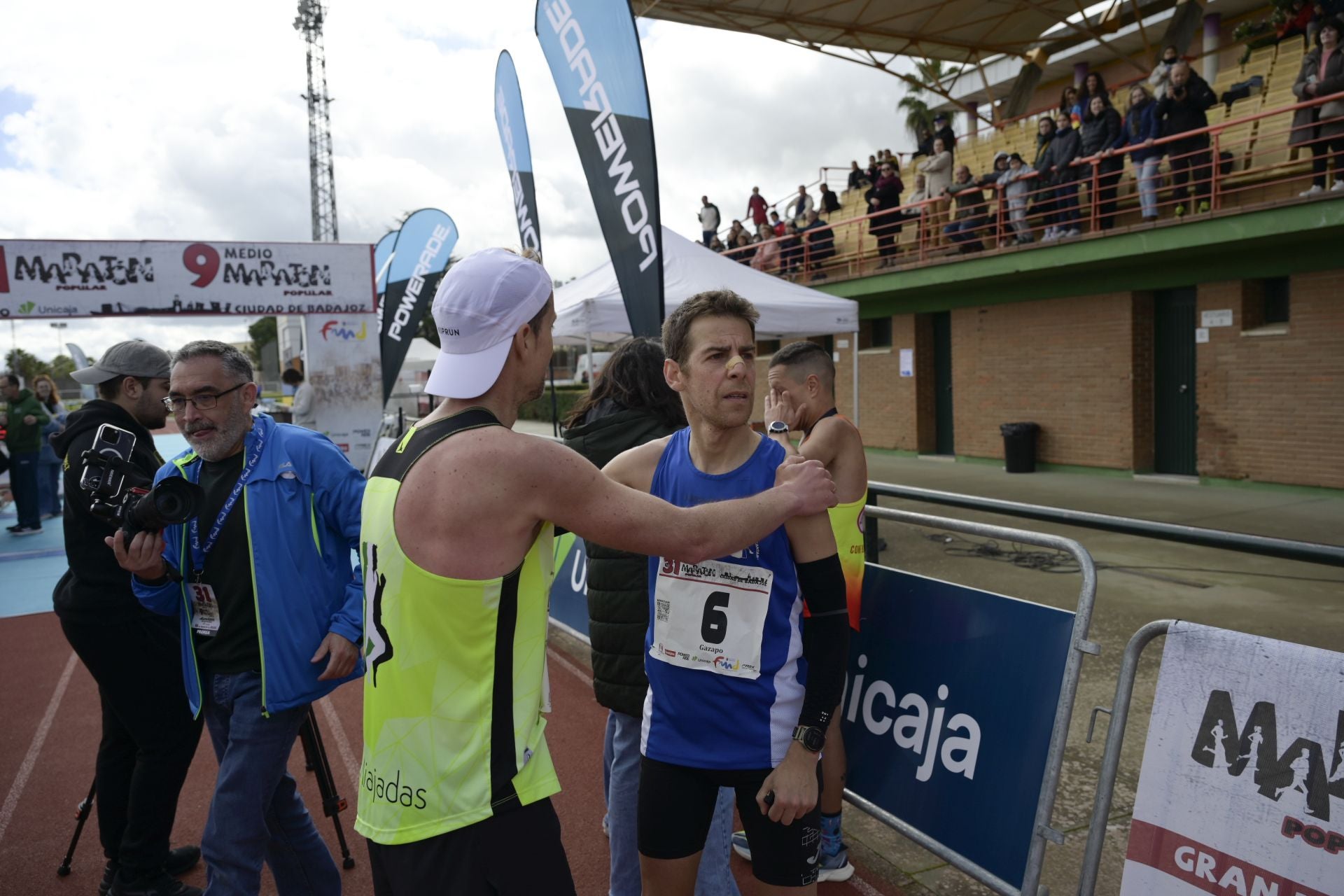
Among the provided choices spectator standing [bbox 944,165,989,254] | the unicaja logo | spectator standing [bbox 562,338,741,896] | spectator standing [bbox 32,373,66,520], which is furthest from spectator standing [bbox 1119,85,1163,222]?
spectator standing [bbox 32,373,66,520]

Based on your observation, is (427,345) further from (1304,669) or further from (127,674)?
(1304,669)

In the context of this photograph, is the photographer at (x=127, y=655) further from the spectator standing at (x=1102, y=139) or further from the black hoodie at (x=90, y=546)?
the spectator standing at (x=1102, y=139)

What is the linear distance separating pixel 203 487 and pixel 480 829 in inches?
67.8

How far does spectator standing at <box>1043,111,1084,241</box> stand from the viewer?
578 inches

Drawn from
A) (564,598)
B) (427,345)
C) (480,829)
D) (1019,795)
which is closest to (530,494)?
(480,829)

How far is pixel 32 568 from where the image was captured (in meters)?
10.9

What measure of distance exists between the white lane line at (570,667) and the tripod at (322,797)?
2377 millimetres

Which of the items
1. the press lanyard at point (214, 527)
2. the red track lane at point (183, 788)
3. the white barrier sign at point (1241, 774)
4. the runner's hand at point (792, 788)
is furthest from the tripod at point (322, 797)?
the white barrier sign at point (1241, 774)

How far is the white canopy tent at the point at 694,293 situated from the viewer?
9102 millimetres

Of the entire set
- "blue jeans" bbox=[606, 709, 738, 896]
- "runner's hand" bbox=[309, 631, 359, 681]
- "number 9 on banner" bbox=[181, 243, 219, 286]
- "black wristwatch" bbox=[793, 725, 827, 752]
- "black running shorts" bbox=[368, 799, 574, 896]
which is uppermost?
"number 9 on banner" bbox=[181, 243, 219, 286]

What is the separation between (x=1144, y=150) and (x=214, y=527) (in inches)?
573

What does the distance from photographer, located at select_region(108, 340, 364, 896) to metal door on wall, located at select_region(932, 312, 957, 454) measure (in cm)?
1803

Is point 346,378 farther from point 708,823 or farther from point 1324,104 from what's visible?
point 1324,104

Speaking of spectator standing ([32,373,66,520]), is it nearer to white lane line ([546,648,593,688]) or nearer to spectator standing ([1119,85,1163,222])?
white lane line ([546,648,593,688])
